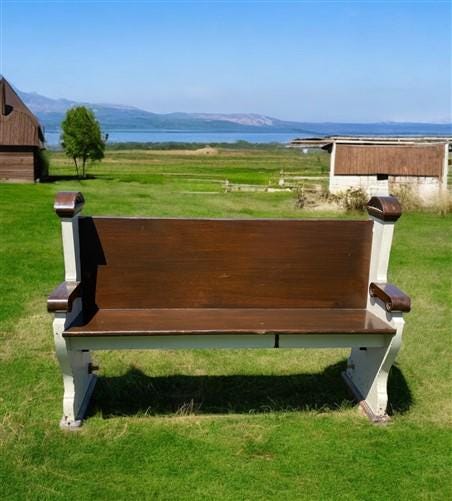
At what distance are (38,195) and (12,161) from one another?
9.83 metres

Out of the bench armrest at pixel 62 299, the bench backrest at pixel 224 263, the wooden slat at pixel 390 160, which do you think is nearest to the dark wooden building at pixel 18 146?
the wooden slat at pixel 390 160

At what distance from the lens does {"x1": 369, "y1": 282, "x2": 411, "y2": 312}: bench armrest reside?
4039 mm

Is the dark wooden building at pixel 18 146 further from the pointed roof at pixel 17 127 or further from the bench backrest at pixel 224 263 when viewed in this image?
the bench backrest at pixel 224 263

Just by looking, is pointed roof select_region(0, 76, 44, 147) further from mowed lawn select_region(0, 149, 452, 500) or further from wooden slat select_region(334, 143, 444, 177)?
mowed lawn select_region(0, 149, 452, 500)

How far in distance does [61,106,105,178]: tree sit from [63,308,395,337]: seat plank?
3699 cm

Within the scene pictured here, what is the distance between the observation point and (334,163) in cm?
2175

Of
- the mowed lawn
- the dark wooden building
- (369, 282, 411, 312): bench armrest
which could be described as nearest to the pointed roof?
the dark wooden building

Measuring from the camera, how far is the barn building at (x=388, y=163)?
2078 centimetres

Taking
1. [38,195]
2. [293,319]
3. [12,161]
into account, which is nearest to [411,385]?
[293,319]

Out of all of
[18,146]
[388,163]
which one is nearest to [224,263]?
[388,163]

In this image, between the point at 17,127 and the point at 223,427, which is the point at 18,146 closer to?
the point at 17,127

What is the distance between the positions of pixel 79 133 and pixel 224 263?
121 ft

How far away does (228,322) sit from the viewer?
13.6ft

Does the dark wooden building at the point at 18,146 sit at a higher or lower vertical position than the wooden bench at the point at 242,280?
lower
